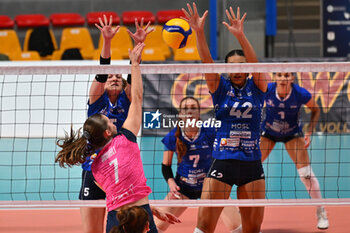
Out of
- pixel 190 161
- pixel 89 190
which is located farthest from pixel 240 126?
pixel 89 190

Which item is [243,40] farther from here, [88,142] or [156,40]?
[156,40]

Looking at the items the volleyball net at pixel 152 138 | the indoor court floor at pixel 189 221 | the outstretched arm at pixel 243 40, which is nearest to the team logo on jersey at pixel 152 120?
the volleyball net at pixel 152 138

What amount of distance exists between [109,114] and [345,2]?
1027cm

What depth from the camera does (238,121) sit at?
450 cm

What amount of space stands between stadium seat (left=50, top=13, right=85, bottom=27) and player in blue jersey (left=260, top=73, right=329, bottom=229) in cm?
889

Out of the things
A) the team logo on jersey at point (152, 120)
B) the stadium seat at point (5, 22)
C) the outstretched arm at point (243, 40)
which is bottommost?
the team logo on jersey at point (152, 120)

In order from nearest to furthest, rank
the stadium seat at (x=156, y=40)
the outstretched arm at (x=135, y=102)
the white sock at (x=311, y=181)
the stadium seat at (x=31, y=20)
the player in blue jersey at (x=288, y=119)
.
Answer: the outstretched arm at (x=135, y=102), the white sock at (x=311, y=181), the player in blue jersey at (x=288, y=119), the stadium seat at (x=156, y=40), the stadium seat at (x=31, y=20)

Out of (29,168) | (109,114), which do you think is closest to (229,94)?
(109,114)

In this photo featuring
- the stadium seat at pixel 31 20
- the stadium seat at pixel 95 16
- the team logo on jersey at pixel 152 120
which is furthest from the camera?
the stadium seat at pixel 31 20

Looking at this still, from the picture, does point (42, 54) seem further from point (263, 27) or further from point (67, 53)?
point (263, 27)

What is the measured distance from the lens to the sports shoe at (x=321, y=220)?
5.78 metres

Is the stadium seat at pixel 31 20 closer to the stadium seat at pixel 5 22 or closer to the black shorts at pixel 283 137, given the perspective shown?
the stadium seat at pixel 5 22

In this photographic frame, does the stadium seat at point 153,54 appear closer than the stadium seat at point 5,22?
Yes

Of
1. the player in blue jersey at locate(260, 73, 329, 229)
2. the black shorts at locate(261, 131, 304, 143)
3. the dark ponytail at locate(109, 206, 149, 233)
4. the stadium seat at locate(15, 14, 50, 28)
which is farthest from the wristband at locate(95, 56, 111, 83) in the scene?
the stadium seat at locate(15, 14, 50, 28)
